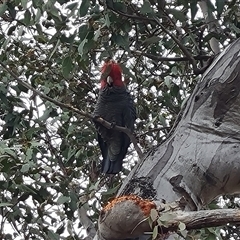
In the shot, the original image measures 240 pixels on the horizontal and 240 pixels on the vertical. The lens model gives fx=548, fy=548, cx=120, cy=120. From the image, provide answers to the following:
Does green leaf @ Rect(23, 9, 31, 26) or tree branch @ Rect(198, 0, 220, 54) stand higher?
green leaf @ Rect(23, 9, 31, 26)

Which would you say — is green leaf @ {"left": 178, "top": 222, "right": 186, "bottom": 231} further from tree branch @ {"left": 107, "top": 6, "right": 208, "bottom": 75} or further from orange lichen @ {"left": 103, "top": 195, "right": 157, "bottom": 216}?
tree branch @ {"left": 107, "top": 6, "right": 208, "bottom": 75}

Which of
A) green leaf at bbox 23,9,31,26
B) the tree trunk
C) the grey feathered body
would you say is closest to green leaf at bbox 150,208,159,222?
the tree trunk

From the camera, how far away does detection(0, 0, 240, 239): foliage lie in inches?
65.3

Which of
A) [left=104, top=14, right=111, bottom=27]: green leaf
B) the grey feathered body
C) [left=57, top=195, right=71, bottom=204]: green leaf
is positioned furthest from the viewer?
the grey feathered body

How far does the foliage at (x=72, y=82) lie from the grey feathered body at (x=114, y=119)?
0.05m

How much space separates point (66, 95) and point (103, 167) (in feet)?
1.34

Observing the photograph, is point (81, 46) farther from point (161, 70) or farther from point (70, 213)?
point (161, 70)

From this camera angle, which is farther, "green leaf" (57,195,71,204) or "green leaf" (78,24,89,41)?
"green leaf" (57,195,71,204)

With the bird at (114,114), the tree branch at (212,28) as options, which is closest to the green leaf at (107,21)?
the tree branch at (212,28)

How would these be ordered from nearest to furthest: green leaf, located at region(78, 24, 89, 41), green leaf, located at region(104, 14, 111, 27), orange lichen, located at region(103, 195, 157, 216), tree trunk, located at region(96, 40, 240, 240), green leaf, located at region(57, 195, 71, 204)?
orange lichen, located at region(103, 195, 157, 216) < tree trunk, located at region(96, 40, 240, 240) < green leaf, located at region(104, 14, 111, 27) < green leaf, located at region(78, 24, 89, 41) < green leaf, located at region(57, 195, 71, 204)

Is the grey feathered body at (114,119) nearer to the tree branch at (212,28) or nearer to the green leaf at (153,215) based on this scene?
the tree branch at (212,28)

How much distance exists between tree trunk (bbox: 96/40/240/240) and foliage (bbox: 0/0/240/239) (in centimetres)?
27

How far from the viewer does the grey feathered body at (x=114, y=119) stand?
97.0 inches

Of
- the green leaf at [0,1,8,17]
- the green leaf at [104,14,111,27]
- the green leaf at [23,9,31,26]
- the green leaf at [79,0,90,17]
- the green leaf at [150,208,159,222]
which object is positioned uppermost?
the green leaf at [0,1,8,17]
